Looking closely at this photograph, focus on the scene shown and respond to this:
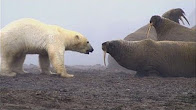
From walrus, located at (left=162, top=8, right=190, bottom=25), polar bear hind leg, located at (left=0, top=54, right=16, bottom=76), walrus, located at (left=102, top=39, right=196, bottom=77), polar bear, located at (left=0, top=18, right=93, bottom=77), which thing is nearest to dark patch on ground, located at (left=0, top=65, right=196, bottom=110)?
polar bear, located at (left=0, top=18, right=93, bottom=77)

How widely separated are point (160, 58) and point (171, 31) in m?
2.04

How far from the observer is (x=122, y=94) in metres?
5.20

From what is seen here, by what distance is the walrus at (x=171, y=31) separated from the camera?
9.88m

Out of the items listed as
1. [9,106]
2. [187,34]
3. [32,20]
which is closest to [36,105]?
[9,106]

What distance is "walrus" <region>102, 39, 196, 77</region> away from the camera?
8.52 metres

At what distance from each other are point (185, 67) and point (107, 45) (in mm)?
1842

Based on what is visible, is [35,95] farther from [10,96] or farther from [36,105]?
[36,105]

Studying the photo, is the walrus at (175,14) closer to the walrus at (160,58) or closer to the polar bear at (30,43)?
the walrus at (160,58)

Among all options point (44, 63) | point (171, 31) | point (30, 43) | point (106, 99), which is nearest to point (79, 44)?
point (44, 63)

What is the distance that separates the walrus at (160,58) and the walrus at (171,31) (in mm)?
1152

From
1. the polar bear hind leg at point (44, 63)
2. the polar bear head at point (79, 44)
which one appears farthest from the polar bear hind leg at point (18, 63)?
the polar bear head at point (79, 44)

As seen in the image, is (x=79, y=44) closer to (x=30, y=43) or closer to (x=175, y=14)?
(x=30, y=43)

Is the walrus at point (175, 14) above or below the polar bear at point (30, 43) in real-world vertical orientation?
above

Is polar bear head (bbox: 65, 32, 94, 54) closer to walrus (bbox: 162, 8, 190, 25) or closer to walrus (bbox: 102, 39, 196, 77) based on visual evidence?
walrus (bbox: 102, 39, 196, 77)
